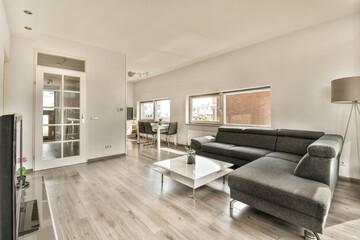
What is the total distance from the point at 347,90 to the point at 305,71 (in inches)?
36.5

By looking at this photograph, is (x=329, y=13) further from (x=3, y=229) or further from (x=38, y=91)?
(x=38, y=91)

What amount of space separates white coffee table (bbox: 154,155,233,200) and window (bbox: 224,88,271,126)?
1.87 metres

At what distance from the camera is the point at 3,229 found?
636mm

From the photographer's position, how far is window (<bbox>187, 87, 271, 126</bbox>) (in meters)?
3.78

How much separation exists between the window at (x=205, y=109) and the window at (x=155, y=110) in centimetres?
141

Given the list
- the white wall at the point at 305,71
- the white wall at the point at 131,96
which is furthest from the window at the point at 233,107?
the white wall at the point at 131,96

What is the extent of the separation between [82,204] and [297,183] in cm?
251

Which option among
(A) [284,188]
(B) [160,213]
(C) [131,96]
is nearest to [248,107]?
(A) [284,188]

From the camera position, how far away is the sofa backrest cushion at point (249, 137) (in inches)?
128

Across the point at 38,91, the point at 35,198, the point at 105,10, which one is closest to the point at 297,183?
the point at 35,198

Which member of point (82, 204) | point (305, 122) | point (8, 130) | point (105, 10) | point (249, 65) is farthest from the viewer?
point (249, 65)

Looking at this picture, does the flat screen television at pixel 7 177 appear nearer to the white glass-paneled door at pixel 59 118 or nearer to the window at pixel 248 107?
the white glass-paneled door at pixel 59 118

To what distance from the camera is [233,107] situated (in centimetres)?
436

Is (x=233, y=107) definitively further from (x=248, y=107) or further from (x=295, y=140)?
(x=295, y=140)
